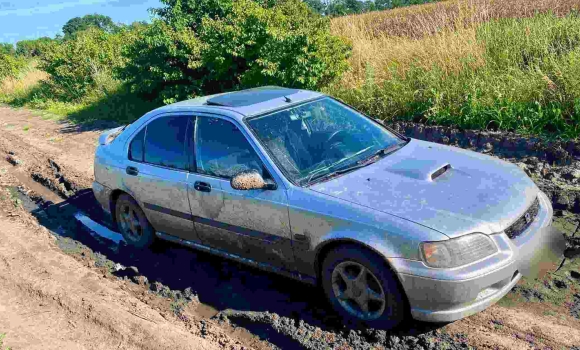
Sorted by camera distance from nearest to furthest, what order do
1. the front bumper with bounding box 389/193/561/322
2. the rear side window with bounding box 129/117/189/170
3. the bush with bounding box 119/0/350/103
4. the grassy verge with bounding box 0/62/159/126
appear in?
the front bumper with bounding box 389/193/561/322, the rear side window with bounding box 129/117/189/170, the bush with bounding box 119/0/350/103, the grassy verge with bounding box 0/62/159/126

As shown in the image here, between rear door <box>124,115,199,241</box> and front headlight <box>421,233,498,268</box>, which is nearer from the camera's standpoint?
front headlight <box>421,233,498,268</box>

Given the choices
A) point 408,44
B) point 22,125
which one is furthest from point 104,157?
point 22,125

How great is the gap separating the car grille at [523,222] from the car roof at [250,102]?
2.20 meters

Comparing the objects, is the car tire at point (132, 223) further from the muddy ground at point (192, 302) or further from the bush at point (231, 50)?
the bush at point (231, 50)

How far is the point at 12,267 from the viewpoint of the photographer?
19.5 ft

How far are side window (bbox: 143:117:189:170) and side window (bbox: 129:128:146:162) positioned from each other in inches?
3.3

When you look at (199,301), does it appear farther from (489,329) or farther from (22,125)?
(22,125)

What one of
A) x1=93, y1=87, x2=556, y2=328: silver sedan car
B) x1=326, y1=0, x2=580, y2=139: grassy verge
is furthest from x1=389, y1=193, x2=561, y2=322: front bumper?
x1=326, y1=0, x2=580, y2=139: grassy verge

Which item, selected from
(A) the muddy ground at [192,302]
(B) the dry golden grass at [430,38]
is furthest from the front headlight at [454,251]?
(B) the dry golden grass at [430,38]

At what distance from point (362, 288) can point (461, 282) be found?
73 cm

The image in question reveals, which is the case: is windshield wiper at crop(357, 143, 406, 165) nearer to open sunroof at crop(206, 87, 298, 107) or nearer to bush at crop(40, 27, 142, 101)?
open sunroof at crop(206, 87, 298, 107)

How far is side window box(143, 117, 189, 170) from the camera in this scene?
5199mm

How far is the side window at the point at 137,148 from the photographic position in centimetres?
571

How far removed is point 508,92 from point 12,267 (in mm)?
6790
